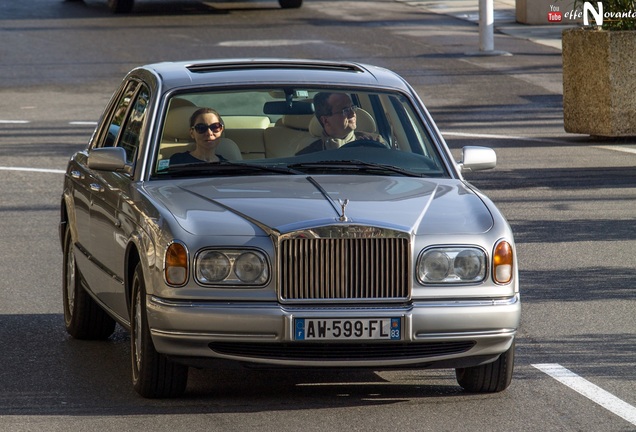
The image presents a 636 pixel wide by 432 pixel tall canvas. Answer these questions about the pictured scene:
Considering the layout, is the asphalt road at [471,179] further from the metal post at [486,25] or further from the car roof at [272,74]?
the car roof at [272,74]

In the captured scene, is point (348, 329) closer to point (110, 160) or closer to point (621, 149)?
point (110, 160)

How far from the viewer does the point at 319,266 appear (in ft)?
22.1

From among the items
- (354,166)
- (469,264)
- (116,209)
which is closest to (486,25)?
(354,166)

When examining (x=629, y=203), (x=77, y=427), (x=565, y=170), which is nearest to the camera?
(x=77, y=427)

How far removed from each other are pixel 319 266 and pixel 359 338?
356 mm

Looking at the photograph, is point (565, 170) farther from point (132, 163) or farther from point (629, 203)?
point (132, 163)

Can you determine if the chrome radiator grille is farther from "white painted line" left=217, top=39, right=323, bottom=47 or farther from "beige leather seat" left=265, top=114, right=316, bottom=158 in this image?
"white painted line" left=217, top=39, right=323, bottom=47

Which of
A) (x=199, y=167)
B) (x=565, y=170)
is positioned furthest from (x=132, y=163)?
(x=565, y=170)

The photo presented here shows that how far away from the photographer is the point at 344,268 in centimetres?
674

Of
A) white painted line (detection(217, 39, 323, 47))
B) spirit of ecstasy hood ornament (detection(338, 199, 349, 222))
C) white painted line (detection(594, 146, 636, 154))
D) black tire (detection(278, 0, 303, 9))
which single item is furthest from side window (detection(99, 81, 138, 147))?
black tire (detection(278, 0, 303, 9))

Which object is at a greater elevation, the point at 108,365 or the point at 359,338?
the point at 359,338

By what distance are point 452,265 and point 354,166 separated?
46.9 inches

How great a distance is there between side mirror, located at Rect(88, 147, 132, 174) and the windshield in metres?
0.17

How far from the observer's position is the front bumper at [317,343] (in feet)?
21.9
